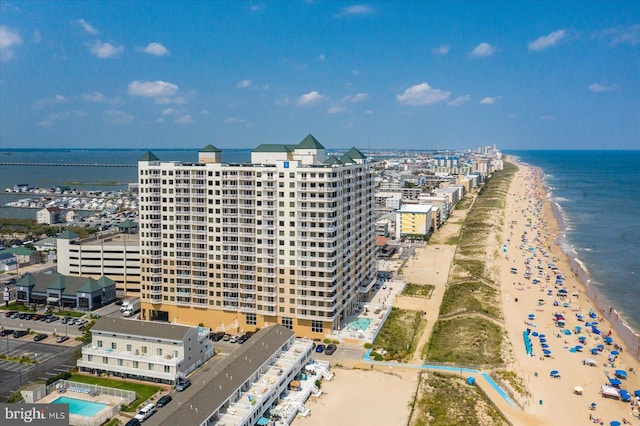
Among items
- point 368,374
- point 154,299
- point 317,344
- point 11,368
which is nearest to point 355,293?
point 317,344

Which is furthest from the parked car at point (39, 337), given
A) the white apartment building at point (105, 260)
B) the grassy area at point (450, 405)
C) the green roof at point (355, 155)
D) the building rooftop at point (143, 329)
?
the green roof at point (355, 155)

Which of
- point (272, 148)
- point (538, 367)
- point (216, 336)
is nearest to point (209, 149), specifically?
point (272, 148)

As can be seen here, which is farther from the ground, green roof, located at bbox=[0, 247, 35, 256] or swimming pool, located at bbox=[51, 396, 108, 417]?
green roof, located at bbox=[0, 247, 35, 256]

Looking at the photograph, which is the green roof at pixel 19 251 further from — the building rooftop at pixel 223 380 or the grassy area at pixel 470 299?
the grassy area at pixel 470 299

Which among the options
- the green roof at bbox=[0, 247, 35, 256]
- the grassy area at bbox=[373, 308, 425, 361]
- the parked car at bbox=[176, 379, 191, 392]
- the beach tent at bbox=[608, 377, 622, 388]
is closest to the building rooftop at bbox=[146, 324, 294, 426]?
the parked car at bbox=[176, 379, 191, 392]

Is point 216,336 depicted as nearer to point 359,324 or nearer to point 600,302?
point 359,324

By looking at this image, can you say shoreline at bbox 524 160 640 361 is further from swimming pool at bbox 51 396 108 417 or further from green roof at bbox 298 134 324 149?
swimming pool at bbox 51 396 108 417

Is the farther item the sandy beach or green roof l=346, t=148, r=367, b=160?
green roof l=346, t=148, r=367, b=160
